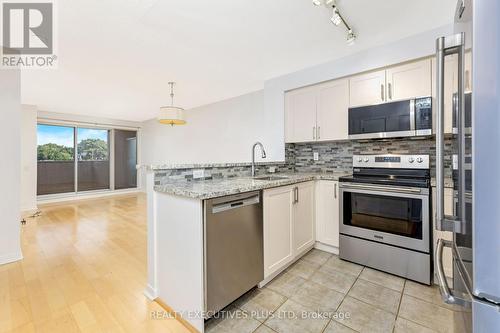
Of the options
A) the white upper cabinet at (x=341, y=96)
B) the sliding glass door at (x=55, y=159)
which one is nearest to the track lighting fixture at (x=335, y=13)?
the white upper cabinet at (x=341, y=96)

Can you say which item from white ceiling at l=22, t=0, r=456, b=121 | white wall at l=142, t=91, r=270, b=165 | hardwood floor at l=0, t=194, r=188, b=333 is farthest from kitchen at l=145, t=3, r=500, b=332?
white wall at l=142, t=91, r=270, b=165

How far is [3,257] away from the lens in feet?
7.96

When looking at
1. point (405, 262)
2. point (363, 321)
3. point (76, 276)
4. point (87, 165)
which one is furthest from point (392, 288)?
point (87, 165)

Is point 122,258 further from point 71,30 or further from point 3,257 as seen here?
point 71,30

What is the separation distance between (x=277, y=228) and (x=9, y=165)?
10.2 ft

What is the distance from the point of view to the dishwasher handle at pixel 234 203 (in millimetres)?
1481

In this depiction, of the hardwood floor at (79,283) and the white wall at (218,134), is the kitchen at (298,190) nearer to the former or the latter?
the hardwood floor at (79,283)

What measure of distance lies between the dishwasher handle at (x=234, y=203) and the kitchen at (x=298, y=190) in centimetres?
1

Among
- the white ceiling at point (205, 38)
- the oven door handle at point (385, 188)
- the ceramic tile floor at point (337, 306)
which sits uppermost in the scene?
the white ceiling at point (205, 38)

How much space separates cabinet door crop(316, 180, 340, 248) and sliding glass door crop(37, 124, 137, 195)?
21.9 ft

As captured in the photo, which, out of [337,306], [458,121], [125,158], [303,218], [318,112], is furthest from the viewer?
[125,158]

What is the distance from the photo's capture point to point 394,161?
2.28 meters

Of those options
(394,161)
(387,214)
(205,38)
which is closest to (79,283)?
A: (205,38)

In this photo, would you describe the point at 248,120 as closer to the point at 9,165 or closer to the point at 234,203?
the point at 234,203
